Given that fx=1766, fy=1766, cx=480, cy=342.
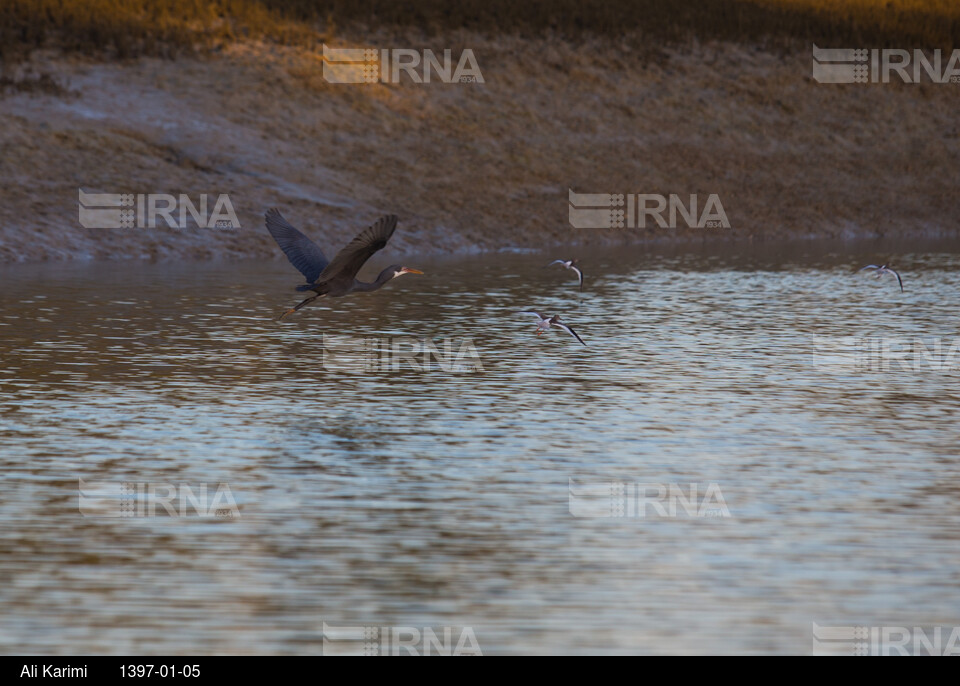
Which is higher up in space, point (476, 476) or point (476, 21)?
point (476, 21)

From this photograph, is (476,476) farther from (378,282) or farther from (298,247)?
(298,247)

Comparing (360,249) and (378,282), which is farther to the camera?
(378,282)

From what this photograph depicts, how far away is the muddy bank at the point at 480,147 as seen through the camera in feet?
147

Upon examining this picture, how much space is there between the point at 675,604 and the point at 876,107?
58500mm

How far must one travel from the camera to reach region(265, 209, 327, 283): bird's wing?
1920 cm

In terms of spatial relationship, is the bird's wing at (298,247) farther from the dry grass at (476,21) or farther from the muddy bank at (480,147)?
the dry grass at (476,21)

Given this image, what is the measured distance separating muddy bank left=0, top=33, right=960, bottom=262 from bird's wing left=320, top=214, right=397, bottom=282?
74.9 feet

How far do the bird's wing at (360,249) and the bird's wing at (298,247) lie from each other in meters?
0.40

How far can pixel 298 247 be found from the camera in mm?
19234

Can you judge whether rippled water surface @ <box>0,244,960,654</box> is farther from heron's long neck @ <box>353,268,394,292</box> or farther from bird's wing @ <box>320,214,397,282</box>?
bird's wing @ <box>320,214,397,282</box>

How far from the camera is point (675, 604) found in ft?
33.5

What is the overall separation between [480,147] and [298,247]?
34.9 m

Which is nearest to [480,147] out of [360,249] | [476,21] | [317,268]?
[476,21]

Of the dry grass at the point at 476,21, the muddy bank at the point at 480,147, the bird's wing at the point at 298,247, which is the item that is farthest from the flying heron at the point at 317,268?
the dry grass at the point at 476,21
